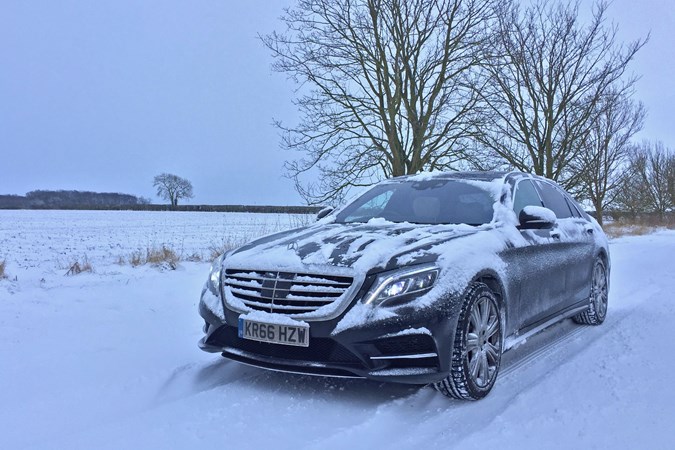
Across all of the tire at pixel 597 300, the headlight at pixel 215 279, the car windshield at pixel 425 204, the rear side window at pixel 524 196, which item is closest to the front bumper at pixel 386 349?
the headlight at pixel 215 279

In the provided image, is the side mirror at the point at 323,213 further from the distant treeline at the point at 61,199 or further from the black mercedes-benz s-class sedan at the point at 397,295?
the distant treeline at the point at 61,199

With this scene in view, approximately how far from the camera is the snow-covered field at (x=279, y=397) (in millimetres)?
2729

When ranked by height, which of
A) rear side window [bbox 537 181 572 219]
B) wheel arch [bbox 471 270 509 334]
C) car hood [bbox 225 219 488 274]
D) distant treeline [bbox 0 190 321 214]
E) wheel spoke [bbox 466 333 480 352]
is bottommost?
wheel spoke [bbox 466 333 480 352]

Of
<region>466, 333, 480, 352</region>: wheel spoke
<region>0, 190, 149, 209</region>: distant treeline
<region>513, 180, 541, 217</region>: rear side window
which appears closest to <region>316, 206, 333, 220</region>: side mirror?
<region>513, 180, 541, 217</region>: rear side window

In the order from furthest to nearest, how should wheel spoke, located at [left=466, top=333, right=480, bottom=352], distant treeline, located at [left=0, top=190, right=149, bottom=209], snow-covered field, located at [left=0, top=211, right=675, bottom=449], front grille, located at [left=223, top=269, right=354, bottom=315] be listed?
distant treeline, located at [left=0, top=190, right=149, bottom=209]
wheel spoke, located at [left=466, top=333, right=480, bottom=352]
front grille, located at [left=223, top=269, right=354, bottom=315]
snow-covered field, located at [left=0, top=211, right=675, bottom=449]

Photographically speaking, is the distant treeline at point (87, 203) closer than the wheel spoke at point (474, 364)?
No

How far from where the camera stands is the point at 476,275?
10.9 feet

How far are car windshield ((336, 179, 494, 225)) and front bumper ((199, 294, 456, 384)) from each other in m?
1.30

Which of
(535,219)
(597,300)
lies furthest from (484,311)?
(597,300)

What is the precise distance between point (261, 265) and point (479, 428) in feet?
5.23

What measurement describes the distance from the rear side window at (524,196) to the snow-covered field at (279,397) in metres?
1.24

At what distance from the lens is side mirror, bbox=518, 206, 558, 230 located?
13.5ft

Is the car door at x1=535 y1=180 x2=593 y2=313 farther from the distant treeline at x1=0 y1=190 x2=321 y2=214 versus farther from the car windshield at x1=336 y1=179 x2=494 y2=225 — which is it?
the distant treeline at x1=0 y1=190 x2=321 y2=214

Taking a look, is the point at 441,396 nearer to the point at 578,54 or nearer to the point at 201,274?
the point at 201,274
